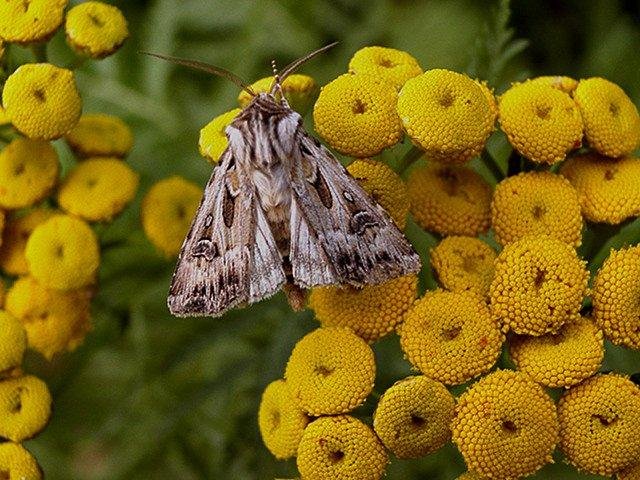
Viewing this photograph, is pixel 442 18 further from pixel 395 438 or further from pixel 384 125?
pixel 395 438

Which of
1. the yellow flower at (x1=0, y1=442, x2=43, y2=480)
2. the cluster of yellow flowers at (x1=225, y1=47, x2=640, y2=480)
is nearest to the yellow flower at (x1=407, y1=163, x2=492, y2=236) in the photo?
the cluster of yellow flowers at (x1=225, y1=47, x2=640, y2=480)

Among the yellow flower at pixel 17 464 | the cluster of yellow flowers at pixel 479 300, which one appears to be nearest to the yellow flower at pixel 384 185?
the cluster of yellow flowers at pixel 479 300

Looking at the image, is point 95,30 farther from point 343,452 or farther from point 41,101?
point 343,452

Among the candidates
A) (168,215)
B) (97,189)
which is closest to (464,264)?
(168,215)

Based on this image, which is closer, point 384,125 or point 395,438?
point 395,438

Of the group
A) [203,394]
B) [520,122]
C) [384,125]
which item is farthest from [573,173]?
[203,394]

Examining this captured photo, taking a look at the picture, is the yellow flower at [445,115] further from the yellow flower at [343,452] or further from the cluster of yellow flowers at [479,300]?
the yellow flower at [343,452]
